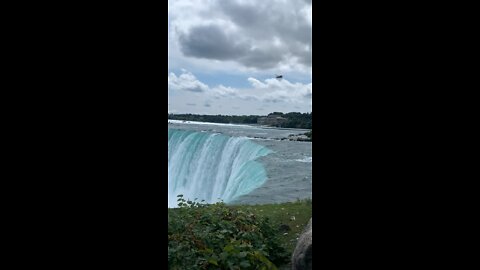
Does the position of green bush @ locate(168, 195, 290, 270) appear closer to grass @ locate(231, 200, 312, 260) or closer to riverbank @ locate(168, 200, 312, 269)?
riverbank @ locate(168, 200, 312, 269)

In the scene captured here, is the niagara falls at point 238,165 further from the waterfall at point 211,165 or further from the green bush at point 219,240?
the green bush at point 219,240

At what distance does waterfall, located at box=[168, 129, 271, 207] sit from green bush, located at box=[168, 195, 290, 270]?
297 cm

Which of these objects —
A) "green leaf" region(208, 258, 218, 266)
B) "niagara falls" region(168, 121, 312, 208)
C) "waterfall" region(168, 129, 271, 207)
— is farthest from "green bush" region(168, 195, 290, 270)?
"waterfall" region(168, 129, 271, 207)

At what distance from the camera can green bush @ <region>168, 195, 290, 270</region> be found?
9.74ft

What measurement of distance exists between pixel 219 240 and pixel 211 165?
6505mm

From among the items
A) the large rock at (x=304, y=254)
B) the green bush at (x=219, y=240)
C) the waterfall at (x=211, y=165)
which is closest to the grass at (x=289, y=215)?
the green bush at (x=219, y=240)

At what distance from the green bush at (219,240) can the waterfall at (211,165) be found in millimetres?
2970

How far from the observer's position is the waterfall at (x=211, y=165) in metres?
8.56

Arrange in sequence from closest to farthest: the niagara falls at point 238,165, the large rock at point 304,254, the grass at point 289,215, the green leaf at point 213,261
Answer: the green leaf at point 213,261 → the large rock at point 304,254 → the grass at point 289,215 → the niagara falls at point 238,165

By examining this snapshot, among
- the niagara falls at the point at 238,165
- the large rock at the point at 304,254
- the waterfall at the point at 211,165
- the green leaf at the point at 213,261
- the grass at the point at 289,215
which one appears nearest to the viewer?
the green leaf at the point at 213,261

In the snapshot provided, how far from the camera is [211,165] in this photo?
10.2 m

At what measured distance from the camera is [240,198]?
714 cm
